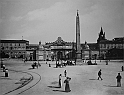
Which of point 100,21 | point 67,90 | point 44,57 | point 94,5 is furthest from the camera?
point 44,57

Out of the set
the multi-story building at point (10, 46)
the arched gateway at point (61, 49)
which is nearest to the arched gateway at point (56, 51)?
the arched gateway at point (61, 49)

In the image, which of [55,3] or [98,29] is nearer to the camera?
[55,3]

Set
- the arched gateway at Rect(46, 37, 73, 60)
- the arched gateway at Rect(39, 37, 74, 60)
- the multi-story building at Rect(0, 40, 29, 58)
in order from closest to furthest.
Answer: the multi-story building at Rect(0, 40, 29, 58)
the arched gateway at Rect(39, 37, 74, 60)
the arched gateway at Rect(46, 37, 73, 60)

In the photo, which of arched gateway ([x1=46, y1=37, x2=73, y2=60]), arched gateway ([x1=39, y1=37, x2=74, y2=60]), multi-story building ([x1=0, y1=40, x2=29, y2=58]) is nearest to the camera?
multi-story building ([x1=0, y1=40, x2=29, y2=58])

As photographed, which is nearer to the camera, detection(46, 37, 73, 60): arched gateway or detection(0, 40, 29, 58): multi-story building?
detection(0, 40, 29, 58): multi-story building

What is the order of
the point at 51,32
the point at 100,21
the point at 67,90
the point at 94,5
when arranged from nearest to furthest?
the point at 67,90 < the point at 94,5 < the point at 100,21 < the point at 51,32

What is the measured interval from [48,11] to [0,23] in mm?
3402

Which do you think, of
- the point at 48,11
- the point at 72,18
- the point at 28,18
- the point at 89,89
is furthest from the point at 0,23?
the point at 89,89

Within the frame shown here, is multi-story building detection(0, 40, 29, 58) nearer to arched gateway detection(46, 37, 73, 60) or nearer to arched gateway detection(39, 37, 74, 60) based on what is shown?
arched gateway detection(39, 37, 74, 60)

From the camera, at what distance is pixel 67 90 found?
25.3 ft

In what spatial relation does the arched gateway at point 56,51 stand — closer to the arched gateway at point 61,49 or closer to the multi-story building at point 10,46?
the arched gateway at point 61,49

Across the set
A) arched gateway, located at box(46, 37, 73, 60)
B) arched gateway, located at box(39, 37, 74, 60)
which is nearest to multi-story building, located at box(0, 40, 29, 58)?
arched gateway, located at box(39, 37, 74, 60)

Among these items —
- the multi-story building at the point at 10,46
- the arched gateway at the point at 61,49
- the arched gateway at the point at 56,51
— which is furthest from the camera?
the arched gateway at the point at 61,49

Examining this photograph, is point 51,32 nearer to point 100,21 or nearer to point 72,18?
point 72,18
